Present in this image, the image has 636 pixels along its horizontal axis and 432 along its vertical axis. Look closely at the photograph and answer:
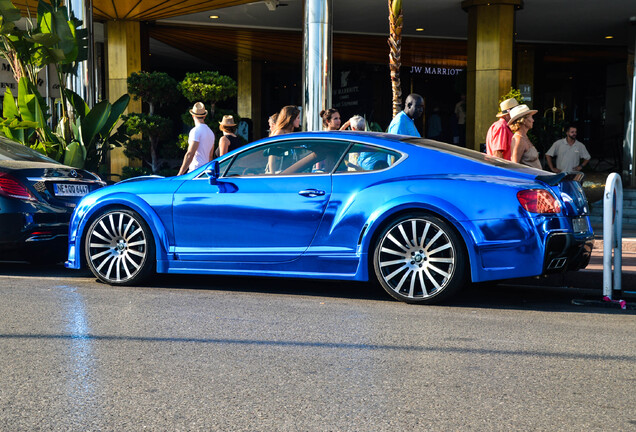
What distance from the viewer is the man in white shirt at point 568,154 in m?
15.6

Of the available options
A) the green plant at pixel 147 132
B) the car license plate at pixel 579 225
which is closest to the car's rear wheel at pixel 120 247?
the car license plate at pixel 579 225

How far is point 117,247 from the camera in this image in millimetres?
6957

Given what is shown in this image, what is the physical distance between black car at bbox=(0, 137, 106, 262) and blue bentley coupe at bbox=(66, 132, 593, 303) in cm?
85

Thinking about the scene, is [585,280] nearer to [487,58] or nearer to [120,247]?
[120,247]

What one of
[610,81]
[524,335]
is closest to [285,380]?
[524,335]

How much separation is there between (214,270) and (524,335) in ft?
9.01

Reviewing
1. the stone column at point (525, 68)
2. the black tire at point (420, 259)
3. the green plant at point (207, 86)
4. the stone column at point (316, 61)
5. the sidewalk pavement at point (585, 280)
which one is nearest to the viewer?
the black tire at point (420, 259)

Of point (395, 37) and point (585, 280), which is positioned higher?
point (395, 37)

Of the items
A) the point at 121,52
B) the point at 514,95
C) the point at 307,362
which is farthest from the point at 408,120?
the point at 121,52

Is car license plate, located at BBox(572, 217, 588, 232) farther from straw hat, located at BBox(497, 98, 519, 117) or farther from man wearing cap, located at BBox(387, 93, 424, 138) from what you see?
straw hat, located at BBox(497, 98, 519, 117)

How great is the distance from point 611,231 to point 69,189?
5289 millimetres

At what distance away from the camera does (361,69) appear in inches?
1054

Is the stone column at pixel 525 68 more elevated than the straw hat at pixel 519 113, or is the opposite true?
the stone column at pixel 525 68

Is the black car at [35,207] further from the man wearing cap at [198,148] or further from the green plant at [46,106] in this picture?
the green plant at [46,106]
